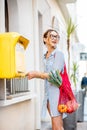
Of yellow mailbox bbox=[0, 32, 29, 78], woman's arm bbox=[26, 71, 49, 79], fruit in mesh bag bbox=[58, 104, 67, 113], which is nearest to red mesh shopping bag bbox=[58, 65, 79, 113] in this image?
fruit in mesh bag bbox=[58, 104, 67, 113]

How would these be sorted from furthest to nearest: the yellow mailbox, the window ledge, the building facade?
the building facade → the window ledge → the yellow mailbox

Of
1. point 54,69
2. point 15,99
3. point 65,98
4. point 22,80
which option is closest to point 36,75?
point 54,69

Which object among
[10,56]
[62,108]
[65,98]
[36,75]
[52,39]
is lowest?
[62,108]

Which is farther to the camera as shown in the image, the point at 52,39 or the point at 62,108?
the point at 52,39

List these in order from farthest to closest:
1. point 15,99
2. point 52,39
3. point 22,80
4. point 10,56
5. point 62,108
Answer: point 22,80, point 15,99, point 52,39, point 62,108, point 10,56

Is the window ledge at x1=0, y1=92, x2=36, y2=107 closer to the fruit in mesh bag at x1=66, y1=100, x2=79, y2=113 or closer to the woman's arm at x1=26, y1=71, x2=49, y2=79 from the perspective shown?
the woman's arm at x1=26, y1=71, x2=49, y2=79

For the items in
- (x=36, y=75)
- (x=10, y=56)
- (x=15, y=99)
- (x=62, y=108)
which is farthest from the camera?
(x=15, y=99)

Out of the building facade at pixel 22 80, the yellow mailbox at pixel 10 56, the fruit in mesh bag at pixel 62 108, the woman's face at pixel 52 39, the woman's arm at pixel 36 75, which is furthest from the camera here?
the building facade at pixel 22 80

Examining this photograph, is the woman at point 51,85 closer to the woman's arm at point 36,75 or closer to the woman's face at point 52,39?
the woman's face at point 52,39

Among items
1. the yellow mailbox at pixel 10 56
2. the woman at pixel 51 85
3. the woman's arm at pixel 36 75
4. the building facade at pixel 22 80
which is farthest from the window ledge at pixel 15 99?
the yellow mailbox at pixel 10 56

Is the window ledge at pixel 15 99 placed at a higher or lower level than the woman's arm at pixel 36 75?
lower

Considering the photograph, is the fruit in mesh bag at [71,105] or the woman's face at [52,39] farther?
the woman's face at [52,39]

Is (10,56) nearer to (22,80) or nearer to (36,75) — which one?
(36,75)

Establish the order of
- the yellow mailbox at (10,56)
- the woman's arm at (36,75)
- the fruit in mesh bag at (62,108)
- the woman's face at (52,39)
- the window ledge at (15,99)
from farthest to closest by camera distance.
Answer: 1. the window ledge at (15,99)
2. the woman's face at (52,39)
3. the fruit in mesh bag at (62,108)
4. the woman's arm at (36,75)
5. the yellow mailbox at (10,56)
